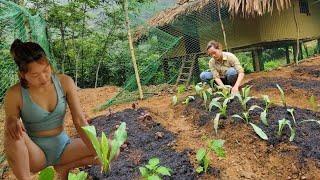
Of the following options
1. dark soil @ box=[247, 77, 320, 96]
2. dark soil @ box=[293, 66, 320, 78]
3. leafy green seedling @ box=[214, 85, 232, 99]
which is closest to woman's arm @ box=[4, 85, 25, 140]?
leafy green seedling @ box=[214, 85, 232, 99]

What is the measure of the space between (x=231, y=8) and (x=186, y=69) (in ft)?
6.86

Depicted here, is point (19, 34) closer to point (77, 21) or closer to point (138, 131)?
point (138, 131)

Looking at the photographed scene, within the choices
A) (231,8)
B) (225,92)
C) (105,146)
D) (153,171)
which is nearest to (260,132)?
(153,171)

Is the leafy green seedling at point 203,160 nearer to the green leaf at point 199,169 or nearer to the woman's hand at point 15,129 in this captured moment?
the green leaf at point 199,169

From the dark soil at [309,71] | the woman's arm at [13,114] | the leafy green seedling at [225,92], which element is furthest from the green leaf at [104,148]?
the dark soil at [309,71]

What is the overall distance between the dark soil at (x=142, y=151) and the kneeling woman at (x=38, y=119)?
2.62 feet

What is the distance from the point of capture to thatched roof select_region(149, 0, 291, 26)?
31.3 ft

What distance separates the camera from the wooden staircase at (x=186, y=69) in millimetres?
10055

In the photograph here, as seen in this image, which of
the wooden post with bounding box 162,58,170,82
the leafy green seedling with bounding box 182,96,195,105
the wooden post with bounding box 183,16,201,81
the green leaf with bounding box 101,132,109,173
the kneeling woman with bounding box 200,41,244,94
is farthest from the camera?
the wooden post with bounding box 183,16,201,81

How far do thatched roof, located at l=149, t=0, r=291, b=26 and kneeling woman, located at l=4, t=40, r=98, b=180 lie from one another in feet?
24.0

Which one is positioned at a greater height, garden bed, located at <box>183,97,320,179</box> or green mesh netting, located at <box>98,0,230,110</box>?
green mesh netting, located at <box>98,0,230,110</box>

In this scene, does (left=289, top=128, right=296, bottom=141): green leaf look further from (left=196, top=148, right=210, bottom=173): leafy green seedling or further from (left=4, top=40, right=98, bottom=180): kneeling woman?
(left=4, top=40, right=98, bottom=180): kneeling woman

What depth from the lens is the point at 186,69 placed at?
11227 mm

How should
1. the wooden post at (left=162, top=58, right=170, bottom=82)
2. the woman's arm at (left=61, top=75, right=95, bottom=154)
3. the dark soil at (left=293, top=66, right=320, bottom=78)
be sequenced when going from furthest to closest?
the wooden post at (left=162, top=58, right=170, bottom=82) → the dark soil at (left=293, top=66, right=320, bottom=78) → the woman's arm at (left=61, top=75, right=95, bottom=154)
